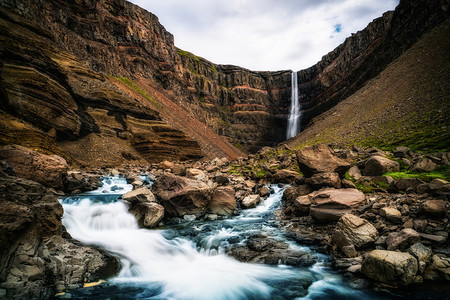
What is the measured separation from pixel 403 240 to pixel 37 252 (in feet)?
29.9

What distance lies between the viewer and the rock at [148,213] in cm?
945

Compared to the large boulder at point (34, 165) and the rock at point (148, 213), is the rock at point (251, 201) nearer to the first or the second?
Result: the rock at point (148, 213)

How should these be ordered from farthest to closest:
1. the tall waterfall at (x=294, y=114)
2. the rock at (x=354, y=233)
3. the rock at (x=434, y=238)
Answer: the tall waterfall at (x=294, y=114), the rock at (x=354, y=233), the rock at (x=434, y=238)

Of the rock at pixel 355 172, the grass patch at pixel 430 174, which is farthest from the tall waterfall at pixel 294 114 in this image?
the grass patch at pixel 430 174

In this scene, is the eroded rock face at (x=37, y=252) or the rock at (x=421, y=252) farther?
the rock at (x=421, y=252)

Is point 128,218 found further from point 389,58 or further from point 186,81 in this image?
point 186,81

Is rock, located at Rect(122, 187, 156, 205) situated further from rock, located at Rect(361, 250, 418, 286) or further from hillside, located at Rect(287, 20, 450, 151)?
hillside, located at Rect(287, 20, 450, 151)

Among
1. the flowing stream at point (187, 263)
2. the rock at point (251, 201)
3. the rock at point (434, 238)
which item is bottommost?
the flowing stream at point (187, 263)

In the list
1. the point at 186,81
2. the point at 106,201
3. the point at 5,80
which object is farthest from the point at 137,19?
the point at 106,201

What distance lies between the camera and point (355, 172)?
11391 mm

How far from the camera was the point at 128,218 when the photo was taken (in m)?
9.63

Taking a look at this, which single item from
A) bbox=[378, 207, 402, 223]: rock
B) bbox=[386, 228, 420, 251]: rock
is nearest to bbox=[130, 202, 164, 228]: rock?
bbox=[386, 228, 420, 251]: rock

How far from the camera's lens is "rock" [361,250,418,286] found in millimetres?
4648

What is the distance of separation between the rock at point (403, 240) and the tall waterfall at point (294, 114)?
7268 cm
